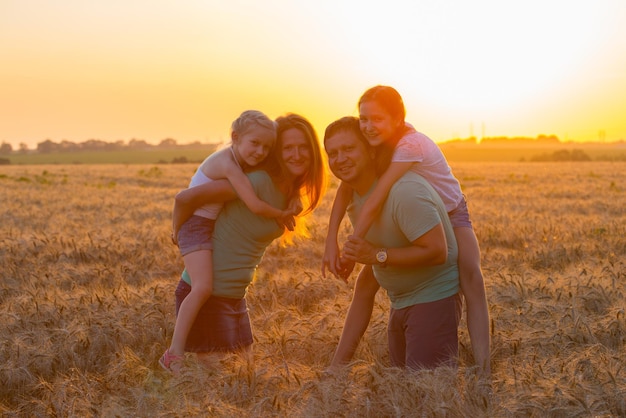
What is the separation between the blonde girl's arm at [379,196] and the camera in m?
4.29

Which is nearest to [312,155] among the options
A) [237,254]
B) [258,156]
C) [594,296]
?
[258,156]

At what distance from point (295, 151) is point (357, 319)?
126 cm

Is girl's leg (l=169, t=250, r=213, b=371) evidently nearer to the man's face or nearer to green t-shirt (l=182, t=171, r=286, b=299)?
green t-shirt (l=182, t=171, r=286, b=299)

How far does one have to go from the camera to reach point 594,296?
19.6ft

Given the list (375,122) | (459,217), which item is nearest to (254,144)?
(375,122)

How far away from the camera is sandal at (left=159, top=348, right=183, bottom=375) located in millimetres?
4707

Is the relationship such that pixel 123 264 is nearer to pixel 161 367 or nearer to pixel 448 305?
pixel 161 367

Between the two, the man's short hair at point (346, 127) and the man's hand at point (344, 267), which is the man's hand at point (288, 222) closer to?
the man's hand at point (344, 267)

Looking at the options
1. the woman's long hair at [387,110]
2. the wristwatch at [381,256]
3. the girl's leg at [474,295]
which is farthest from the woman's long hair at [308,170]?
the girl's leg at [474,295]

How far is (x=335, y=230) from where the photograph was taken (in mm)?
4672

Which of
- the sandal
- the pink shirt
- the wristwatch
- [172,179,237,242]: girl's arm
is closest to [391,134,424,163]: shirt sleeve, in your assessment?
the pink shirt

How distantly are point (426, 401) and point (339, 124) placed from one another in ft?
5.96

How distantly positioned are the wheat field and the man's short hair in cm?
143

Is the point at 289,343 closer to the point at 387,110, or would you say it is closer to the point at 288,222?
the point at 288,222
